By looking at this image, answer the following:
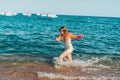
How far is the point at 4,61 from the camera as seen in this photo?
20.1 m

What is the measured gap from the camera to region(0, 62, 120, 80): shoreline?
14922mm

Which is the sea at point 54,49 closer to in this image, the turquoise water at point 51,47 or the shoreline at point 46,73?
the turquoise water at point 51,47

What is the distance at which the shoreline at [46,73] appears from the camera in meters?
14.9

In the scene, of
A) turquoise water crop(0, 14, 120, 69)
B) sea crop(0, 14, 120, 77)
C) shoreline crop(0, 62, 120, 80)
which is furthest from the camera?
turquoise water crop(0, 14, 120, 69)

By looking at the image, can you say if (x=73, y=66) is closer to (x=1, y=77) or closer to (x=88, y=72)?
(x=88, y=72)

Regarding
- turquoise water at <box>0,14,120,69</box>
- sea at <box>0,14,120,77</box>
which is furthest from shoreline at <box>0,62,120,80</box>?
turquoise water at <box>0,14,120,69</box>

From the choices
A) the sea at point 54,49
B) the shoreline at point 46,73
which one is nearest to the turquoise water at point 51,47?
the sea at point 54,49

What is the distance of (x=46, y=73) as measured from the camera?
627 inches

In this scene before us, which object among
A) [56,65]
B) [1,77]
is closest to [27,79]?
[1,77]

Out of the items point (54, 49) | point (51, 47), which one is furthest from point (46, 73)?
point (51, 47)

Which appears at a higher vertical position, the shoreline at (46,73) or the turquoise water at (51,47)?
the shoreline at (46,73)

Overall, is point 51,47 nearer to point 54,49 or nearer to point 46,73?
point 54,49

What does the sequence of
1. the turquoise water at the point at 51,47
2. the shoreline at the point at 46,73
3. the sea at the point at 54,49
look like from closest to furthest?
the shoreline at the point at 46,73 → the sea at the point at 54,49 → the turquoise water at the point at 51,47

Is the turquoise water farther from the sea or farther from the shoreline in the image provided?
the shoreline
